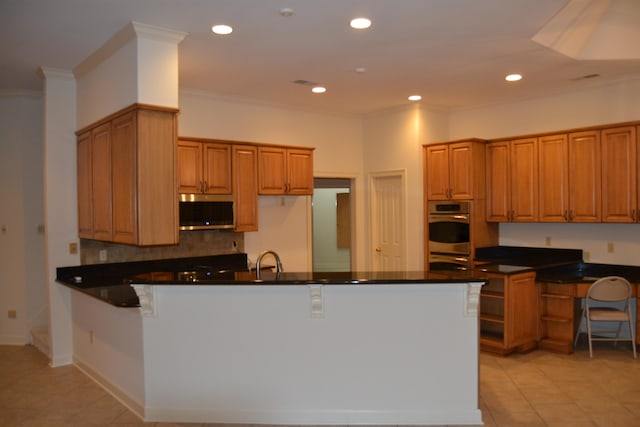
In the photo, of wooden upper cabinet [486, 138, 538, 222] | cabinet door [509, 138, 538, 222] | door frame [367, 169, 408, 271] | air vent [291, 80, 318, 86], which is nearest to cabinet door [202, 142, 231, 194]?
air vent [291, 80, 318, 86]

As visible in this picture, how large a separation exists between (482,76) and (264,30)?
258 centimetres

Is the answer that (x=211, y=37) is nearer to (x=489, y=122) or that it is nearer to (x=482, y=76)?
(x=482, y=76)

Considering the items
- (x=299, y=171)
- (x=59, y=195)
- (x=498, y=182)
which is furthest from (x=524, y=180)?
(x=59, y=195)

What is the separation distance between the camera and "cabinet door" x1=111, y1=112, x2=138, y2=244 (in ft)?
12.9

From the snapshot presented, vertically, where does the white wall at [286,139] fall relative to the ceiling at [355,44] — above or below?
below

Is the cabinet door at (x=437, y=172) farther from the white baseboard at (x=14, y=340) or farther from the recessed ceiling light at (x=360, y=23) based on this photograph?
the white baseboard at (x=14, y=340)

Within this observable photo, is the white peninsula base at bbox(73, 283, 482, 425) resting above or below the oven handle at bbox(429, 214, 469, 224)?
below

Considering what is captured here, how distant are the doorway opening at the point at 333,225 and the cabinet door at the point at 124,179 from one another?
3557mm

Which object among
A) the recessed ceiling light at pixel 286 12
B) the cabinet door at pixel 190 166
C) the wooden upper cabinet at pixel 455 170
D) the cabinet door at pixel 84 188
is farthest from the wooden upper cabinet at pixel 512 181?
the cabinet door at pixel 84 188

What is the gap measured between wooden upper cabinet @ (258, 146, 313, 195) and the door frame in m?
1.29

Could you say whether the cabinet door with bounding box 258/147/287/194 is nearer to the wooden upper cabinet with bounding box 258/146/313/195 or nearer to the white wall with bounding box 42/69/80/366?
→ the wooden upper cabinet with bounding box 258/146/313/195

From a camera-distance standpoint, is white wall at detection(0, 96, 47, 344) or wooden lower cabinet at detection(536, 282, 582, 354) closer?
wooden lower cabinet at detection(536, 282, 582, 354)

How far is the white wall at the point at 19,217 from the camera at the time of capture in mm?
5918

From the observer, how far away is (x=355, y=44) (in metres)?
4.34
